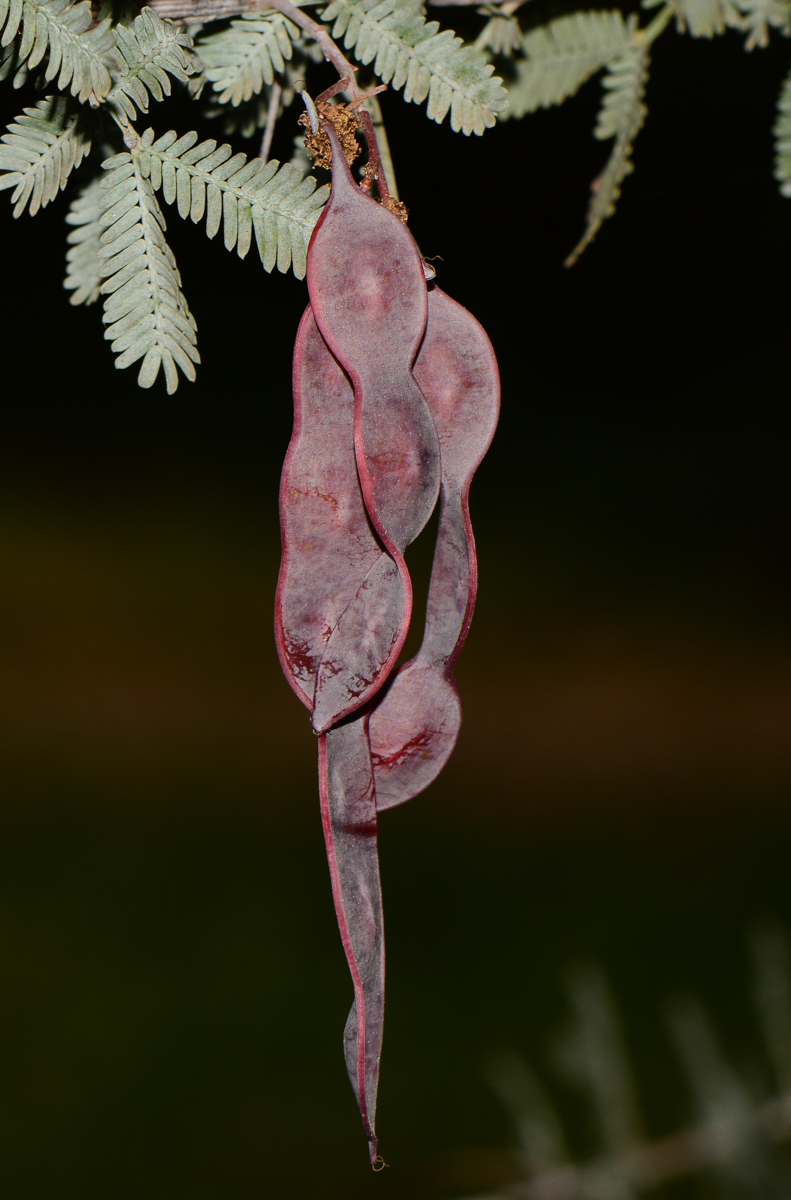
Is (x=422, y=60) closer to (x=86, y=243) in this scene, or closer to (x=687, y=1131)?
(x=86, y=243)

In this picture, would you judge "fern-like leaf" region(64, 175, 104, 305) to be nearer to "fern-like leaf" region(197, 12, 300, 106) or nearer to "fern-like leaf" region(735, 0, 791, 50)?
"fern-like leaf" region(197, 12, 300, 106)

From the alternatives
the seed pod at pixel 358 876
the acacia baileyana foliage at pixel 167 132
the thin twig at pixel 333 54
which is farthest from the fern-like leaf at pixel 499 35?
the seed pod at pixel 358 876

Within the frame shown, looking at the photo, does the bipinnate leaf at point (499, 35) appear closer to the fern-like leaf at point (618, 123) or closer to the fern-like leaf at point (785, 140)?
the fern-like leaf at point (618, 123)

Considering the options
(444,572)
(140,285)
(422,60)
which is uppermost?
(422,60)

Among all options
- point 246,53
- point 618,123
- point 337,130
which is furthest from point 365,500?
point 618,123

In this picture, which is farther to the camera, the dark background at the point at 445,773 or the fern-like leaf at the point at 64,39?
the dark background at the point at 445,773

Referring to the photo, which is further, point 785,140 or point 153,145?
point 785,140

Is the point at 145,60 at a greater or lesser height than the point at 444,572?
greater

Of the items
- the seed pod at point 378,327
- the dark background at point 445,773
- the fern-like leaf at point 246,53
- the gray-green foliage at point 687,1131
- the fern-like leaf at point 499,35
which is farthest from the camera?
the dark background at point 445,773

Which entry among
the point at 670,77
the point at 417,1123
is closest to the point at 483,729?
the point at 417,1123
